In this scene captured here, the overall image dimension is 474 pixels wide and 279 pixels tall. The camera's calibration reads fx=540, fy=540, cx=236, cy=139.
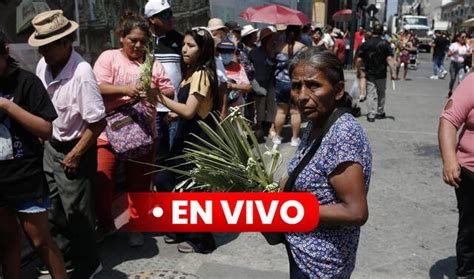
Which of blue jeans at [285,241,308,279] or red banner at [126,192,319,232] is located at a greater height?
red banner at [126,192,319,232]

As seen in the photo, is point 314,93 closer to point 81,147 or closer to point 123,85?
point 81,147

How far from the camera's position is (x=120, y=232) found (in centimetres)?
481

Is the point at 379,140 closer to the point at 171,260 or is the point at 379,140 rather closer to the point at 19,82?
the point at 171,260

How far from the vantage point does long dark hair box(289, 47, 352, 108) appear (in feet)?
6.86

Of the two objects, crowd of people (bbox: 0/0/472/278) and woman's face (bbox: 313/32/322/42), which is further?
woman's face (bbox: 313/32/322/42)

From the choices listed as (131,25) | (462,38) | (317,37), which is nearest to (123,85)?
(131,25)

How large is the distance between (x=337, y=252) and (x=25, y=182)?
70.6 inches

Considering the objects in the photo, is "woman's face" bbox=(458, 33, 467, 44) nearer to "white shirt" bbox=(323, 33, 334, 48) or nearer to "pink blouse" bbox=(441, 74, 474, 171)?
"white shirt" bbox=(323, 33, 334, 48)

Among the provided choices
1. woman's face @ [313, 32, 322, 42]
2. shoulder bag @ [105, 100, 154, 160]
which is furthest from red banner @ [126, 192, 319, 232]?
woman's face @ [313, 32, 322, 42]

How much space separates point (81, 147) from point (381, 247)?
2691 millimetres

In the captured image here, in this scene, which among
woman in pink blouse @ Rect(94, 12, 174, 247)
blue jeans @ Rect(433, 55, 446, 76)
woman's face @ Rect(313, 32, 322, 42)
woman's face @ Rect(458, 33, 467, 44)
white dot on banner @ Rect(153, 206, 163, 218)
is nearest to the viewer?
white dot on banner @ Rect(153, 206, 163, 218)

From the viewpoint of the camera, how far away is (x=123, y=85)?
156 inches

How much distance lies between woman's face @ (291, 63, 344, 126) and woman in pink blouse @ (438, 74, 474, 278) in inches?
60.8

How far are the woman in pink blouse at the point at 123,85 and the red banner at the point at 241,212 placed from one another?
5.76ft
